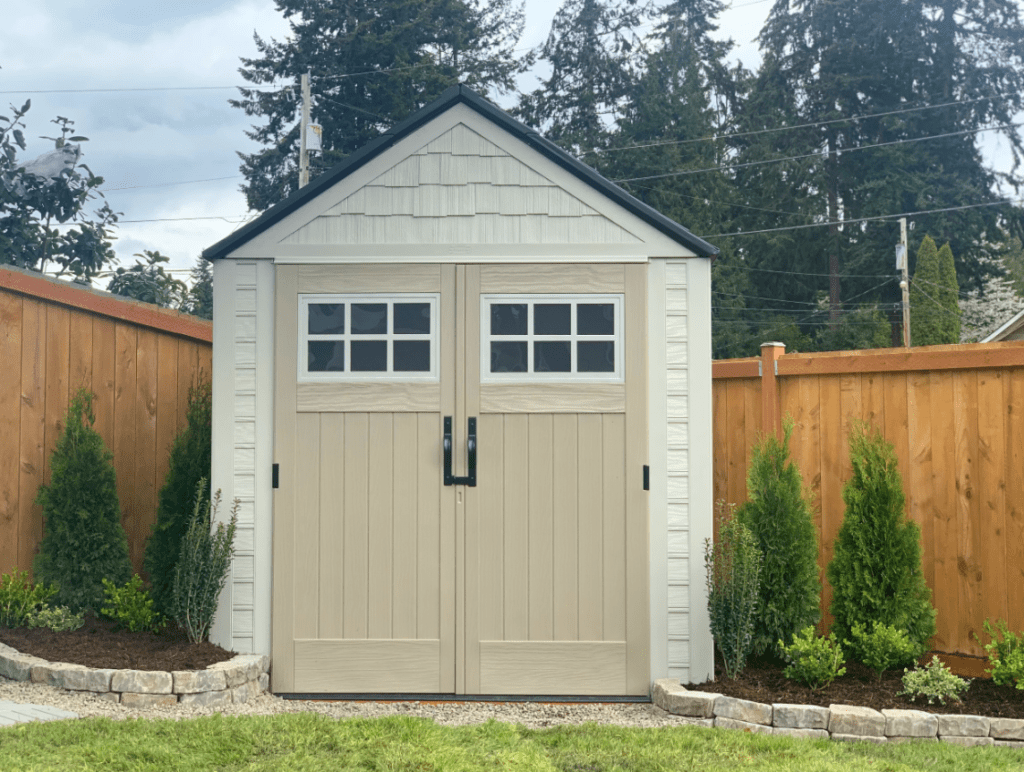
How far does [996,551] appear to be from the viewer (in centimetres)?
455

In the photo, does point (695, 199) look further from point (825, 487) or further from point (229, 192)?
point (825, 487)

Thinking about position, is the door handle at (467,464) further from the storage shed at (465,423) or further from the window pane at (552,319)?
the window pane at (552,319)

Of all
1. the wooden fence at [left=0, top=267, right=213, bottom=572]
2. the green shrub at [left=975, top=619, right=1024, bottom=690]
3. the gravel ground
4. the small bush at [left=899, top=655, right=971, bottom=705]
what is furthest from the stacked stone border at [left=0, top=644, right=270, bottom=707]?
the green shrub at [left=975, top=619, right=1024, bottom=690]

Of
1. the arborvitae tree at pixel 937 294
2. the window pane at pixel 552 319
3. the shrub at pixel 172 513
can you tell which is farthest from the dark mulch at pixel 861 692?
the arborvitae tree at pixel 937 294

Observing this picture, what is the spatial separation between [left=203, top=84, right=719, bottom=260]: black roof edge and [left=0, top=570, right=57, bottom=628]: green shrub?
6.90 ft

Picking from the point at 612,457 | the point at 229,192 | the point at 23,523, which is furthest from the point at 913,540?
the point at 229,192

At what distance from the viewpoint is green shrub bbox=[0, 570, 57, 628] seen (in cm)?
504

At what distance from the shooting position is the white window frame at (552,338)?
4.74 meters

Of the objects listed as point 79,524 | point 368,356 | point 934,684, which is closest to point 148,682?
point 79,524

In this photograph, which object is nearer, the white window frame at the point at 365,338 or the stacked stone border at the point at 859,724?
the stacked stone border at the point at 859,724

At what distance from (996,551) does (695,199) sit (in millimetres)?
20712

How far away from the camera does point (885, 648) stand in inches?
174

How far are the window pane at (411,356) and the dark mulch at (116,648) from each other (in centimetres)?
168

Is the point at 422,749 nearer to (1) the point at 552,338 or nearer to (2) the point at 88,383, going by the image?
(1) the point at 552,338
